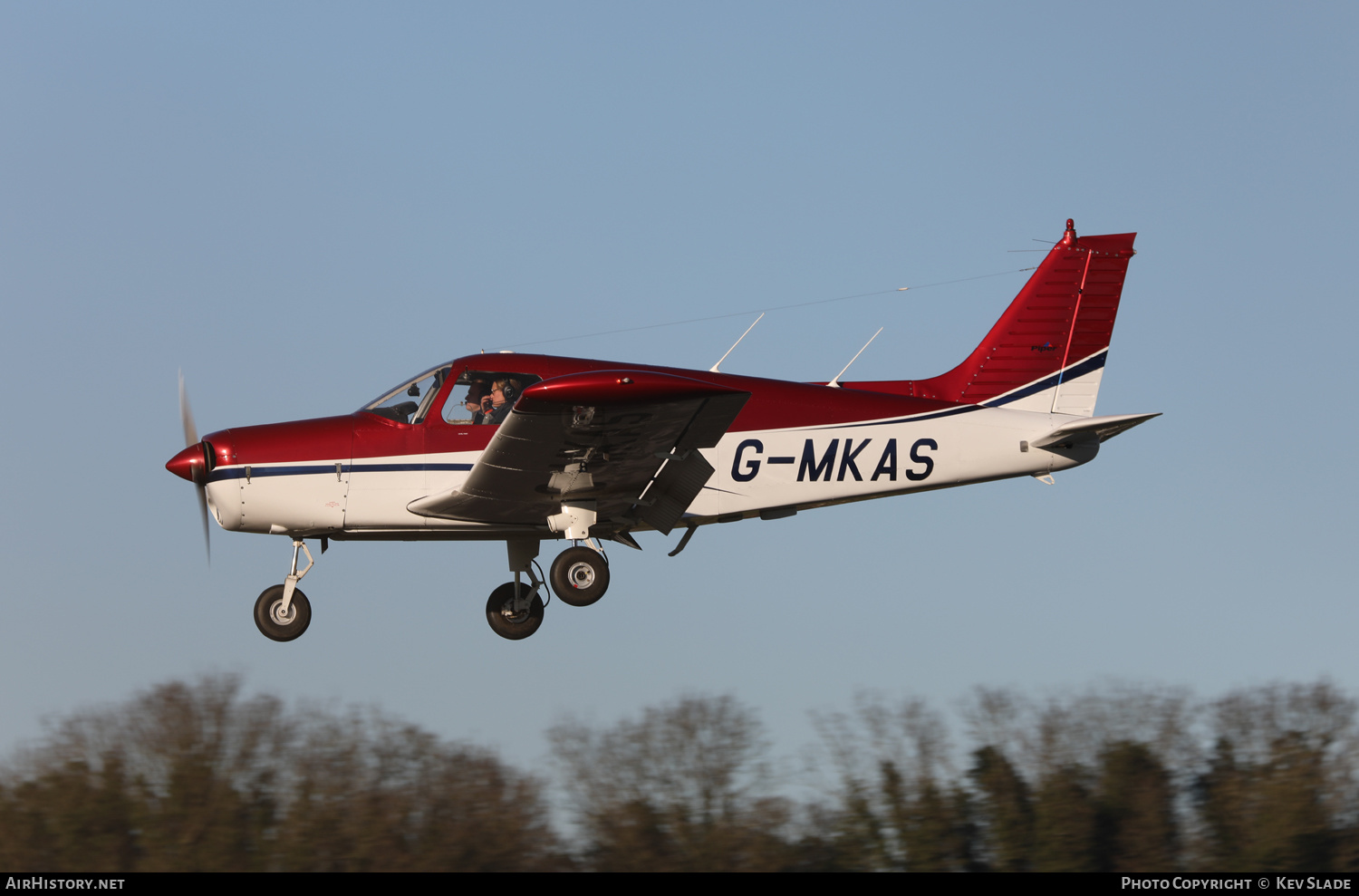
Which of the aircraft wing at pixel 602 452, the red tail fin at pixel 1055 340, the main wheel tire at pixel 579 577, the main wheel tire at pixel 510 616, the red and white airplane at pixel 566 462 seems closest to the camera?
the aircraft wing at pixel 602 452

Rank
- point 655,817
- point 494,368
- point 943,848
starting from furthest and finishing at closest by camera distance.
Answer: point 943,848
point 655,817
point 494,368

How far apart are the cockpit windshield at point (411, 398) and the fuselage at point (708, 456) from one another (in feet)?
0.10

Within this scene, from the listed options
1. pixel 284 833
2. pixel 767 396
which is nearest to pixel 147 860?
pixel 284 833

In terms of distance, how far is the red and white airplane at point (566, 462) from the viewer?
11109mm

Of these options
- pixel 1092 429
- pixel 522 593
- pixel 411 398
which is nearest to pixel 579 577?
pixel 522 593

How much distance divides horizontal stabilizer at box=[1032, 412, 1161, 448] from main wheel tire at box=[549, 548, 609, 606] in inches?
170

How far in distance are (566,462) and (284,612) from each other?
2946 mm

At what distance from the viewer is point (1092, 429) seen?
12.6 meters

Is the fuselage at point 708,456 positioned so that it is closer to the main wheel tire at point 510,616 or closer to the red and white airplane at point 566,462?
the red and white airplane at point 566,462

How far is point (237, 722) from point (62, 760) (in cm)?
Result: 232

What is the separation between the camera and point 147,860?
16562mm

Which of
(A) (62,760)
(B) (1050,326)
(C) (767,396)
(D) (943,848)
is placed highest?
(B) (1050,326)

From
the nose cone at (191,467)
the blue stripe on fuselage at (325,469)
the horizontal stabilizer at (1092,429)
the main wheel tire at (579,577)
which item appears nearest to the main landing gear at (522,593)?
the main wheel tire at (579,577)
